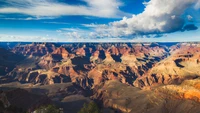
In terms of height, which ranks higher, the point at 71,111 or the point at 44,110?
the point at 44,110

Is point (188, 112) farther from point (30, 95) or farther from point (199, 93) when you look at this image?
point (30, 95)

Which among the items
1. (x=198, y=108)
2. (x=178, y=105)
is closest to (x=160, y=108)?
(x=178, y=105)

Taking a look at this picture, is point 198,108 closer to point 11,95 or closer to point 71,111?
point 71,111

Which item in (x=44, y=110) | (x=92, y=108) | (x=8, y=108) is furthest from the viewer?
(x=8, y=108)

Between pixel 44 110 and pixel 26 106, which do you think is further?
pixel 26 106

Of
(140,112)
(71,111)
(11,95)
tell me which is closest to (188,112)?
(140,112)

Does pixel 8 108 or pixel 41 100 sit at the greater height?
pixel 8 108

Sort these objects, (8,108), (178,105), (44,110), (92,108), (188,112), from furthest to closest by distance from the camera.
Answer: (178,105) → (188,112) → (8,108) → (92,108) → (44,110)

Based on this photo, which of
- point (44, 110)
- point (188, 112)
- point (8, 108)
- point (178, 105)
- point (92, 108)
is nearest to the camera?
point (44, 110)

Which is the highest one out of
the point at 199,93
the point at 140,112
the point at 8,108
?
the point at 8,108
